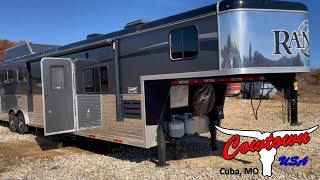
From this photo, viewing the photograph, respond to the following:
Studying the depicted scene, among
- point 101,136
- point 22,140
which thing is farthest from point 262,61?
point 22,140

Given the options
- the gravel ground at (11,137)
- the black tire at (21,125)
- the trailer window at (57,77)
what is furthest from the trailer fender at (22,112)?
the trailer window at (57,77)

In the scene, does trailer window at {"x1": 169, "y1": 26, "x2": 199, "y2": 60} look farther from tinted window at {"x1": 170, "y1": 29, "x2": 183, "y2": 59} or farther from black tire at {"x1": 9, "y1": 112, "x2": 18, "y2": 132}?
black tire at {"x1": 9, "y1": 112, "x2": 18, "y2": 132}

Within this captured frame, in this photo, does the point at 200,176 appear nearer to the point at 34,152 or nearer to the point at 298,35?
the point at 298,35

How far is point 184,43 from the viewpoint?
5887 mm

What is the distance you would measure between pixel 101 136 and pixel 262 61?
4.07 meters

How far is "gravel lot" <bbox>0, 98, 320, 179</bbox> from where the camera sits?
20.6 ft

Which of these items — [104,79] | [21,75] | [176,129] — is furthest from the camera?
[21,75]

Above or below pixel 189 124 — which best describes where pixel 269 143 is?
below

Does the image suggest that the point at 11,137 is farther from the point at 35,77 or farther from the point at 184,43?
the point at 184,43

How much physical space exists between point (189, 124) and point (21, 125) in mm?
6780

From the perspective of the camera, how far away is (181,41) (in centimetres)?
592

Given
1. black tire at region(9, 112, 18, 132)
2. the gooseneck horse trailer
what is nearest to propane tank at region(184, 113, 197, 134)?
the gooseneck horse trailer

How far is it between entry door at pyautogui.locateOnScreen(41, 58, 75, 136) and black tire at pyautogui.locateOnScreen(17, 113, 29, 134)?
341 cm

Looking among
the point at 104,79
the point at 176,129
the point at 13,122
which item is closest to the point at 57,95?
the point at 104,79
